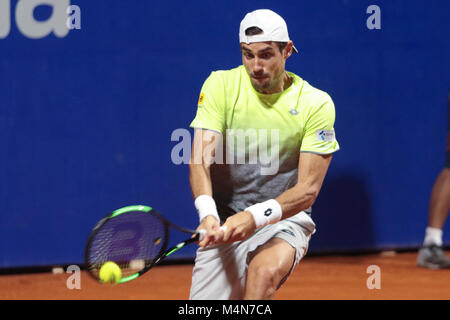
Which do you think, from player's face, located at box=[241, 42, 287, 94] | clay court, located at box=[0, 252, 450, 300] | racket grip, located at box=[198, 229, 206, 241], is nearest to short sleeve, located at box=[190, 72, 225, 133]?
player's face, located at box=[241, 42, 287, 94]

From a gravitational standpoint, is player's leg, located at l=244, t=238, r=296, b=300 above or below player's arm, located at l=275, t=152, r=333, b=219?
below

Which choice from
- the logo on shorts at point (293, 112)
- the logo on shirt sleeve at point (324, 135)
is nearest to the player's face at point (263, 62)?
the logo on shorts at point (293, 112)

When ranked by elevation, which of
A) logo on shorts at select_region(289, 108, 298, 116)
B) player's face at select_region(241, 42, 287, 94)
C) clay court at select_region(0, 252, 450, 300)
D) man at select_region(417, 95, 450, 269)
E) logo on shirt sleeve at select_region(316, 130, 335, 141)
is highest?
player's face at select_region(241, 42, 287, 94)

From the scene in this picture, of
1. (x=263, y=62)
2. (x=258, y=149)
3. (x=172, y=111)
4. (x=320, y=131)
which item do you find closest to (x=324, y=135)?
(x=320, y=131)

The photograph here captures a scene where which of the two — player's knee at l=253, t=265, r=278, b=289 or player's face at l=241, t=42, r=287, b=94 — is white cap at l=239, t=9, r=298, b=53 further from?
player's knee at l=253, t=265, r=278, b=289

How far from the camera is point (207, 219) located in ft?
9.14

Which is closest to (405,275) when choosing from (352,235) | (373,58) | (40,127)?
(352,235)

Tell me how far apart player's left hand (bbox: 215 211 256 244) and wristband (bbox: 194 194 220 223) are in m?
0.06

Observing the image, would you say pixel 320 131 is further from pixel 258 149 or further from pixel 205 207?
pixel 205 207

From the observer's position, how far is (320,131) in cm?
307

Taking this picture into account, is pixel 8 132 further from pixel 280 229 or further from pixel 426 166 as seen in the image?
pixel 426 166

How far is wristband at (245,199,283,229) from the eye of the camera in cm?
286

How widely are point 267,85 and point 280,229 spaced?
1.84ft

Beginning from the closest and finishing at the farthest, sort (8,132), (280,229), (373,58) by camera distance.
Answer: (280,229)
(8,132)
(373,58)
